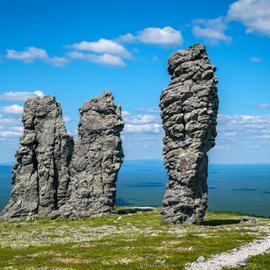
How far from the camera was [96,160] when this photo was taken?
323ft

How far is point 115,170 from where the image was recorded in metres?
97.6

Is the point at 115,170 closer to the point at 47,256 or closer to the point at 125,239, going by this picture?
the point at 125,239

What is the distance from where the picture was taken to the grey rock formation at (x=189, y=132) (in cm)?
7688

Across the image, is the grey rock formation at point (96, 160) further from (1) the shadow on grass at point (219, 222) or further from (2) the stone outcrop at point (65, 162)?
(1) the shadow on grass at point (219, 222)

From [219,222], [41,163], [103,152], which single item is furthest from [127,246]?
[41,163]

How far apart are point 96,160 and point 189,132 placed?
27.1m

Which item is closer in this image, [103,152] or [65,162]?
[103,152]

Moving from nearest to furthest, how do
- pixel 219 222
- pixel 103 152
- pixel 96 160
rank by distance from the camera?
pixel 219 222, pixel 96 160, pixel 103 152

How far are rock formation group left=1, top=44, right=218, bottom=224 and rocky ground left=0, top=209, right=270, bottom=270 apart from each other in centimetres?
796

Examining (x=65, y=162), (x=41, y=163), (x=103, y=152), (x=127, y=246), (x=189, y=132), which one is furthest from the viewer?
(x=65, y=162)

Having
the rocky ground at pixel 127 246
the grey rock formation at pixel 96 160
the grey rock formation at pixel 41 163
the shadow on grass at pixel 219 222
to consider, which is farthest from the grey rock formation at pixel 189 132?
the grey rock formation at pixel 41 163

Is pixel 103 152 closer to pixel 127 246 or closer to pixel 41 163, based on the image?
pixel 41 163

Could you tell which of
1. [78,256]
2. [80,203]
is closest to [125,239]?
[78,256]

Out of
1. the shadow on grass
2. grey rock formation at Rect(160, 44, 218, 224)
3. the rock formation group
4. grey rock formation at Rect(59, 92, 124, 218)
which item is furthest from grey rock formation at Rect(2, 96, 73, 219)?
the shadow on grass
